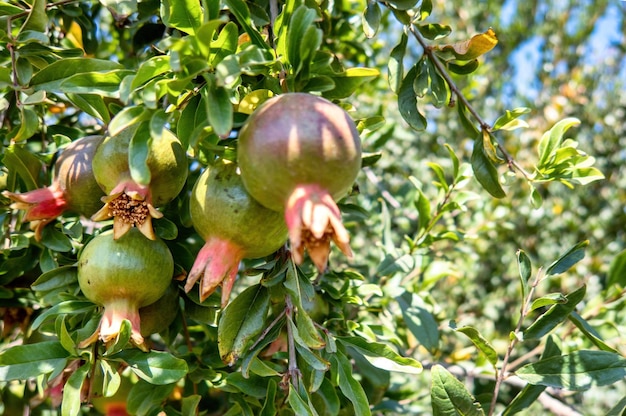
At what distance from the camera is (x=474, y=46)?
105 centimetres

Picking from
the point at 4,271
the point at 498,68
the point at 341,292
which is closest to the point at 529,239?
the point at 498,68

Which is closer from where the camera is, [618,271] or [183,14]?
[183,14]

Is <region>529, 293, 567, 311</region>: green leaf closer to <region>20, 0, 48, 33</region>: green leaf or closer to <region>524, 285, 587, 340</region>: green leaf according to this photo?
<region>524, 285, 587, 340</region>: green leaf

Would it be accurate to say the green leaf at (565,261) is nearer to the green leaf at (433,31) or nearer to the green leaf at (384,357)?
the green leaf at (384,357)

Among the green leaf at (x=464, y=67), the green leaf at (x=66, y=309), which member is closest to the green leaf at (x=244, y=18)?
the green leaf at (x=464, y=67)

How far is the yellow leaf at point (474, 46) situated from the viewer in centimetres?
103

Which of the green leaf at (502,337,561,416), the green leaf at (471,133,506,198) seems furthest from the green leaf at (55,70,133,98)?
the green leaf at (502,337,561,416)

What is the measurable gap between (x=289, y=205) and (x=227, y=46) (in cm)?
28

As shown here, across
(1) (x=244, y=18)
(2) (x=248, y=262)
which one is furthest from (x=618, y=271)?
(1) (x=244, y=18)

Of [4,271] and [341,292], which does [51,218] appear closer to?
[4,271]

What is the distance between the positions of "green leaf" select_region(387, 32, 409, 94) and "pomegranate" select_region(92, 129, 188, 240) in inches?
16.9

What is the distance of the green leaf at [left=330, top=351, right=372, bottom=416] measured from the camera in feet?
3.03

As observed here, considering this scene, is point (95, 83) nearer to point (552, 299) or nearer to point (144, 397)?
point (144, 397)

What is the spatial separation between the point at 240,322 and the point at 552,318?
0.59 meters
